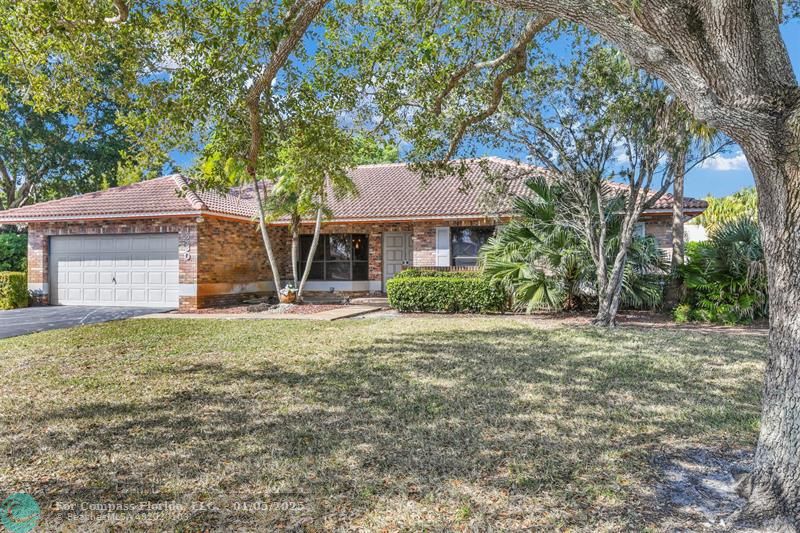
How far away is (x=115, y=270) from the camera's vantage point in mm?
16922

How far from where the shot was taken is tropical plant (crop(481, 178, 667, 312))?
42.9 ft

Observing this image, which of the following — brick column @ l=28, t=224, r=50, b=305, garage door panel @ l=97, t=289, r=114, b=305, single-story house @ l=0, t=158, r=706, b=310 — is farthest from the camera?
brick column @ l=28, t=224, r=50, b=305

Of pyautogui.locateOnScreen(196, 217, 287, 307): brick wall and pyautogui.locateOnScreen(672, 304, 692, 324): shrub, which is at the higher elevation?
pyautogui.locateOnScreen(196, 217, 287, 307): brick wall

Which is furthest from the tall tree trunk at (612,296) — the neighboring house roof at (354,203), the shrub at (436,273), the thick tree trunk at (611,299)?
the shrub at (436,273)

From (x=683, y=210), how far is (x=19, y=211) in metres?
22.3

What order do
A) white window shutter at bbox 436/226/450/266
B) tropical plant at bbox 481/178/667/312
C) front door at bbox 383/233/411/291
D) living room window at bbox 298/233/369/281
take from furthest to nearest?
living room window at bbox 298/233/369/281 < front door at bbox 383/233/411/291 < white window shutter at bbox 436/226/450/266 < tropical plant at bbox 481/178/667/312

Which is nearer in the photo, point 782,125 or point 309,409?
point 782,125

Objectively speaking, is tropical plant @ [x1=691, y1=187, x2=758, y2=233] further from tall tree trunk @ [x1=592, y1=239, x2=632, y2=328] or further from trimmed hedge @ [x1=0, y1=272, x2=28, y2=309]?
trimmed hedge @ [x1=0, y1=272, x2=28, y2=309]

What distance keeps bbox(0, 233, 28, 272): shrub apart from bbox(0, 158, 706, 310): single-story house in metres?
3.30

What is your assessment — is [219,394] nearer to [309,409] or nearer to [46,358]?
[309,409]

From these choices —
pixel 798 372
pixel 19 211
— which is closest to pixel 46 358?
pixel 798 372

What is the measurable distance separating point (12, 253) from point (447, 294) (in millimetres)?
18382

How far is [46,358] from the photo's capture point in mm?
8320

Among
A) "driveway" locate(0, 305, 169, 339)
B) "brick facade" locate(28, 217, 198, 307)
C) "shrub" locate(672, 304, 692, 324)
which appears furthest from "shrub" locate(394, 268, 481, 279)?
"driveway" locate(0, 305, 169, 339)
